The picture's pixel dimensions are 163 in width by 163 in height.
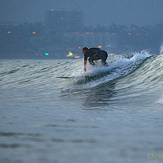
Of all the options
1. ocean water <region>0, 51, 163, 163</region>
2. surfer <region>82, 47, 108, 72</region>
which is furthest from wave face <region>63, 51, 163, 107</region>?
surfer <region>82, 47, 108, 72</region>

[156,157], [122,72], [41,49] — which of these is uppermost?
[41,49]

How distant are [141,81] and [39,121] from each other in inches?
259

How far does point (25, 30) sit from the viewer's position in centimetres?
17588

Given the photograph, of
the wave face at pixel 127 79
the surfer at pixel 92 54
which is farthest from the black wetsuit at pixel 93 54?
the wave face at pixel 127 79

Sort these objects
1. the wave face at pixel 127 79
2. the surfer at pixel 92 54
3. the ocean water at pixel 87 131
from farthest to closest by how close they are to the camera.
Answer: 1. the surfer at pixel 92 54
2. the wave face at pixel 127 79
3. the ocean water at pixel 87 131

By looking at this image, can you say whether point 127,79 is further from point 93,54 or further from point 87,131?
point 87,131

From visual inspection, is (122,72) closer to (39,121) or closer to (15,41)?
(39,121)

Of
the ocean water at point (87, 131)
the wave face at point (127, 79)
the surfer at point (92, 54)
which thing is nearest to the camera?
the ocean water at point (87, 131)

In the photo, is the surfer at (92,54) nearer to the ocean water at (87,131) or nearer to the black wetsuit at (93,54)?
the black wetsuit at (93,54)

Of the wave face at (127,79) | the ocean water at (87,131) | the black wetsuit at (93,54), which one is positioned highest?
the black wetsuit at (93,54)

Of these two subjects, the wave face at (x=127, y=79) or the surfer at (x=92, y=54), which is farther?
the surfer at (x=92, y=54)

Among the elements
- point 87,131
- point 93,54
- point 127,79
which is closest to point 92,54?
point 93,54

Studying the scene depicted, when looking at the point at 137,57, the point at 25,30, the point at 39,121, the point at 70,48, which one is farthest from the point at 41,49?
the point at 39,121

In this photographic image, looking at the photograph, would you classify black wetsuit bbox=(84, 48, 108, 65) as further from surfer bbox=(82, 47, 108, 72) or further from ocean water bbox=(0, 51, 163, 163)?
ocean water bbox=(0, 51, 163, 163)
